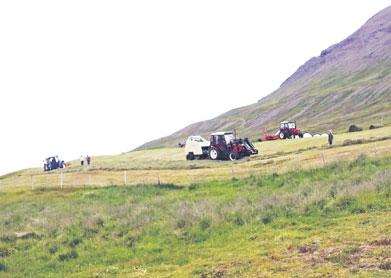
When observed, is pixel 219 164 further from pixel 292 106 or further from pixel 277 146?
pixel 292 106

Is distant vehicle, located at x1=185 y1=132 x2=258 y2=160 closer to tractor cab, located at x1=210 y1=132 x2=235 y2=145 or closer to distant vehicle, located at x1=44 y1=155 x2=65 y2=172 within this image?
tractor cab, located at x1=210 y1=132 x2=235 y2=145

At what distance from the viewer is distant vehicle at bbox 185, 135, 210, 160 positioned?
5959 centimetres

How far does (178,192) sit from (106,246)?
42.7ft

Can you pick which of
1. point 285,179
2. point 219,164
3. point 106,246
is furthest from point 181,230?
point 219,164

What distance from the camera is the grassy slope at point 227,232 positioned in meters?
16.3

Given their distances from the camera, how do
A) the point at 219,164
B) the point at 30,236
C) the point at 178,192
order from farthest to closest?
the point at 219,164, the point at 178,192, the point at 30,236

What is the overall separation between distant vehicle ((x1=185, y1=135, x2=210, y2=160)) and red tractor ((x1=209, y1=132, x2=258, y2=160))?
8.37 ft

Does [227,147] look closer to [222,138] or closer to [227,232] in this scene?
[222,138]

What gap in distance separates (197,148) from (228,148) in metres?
5.41

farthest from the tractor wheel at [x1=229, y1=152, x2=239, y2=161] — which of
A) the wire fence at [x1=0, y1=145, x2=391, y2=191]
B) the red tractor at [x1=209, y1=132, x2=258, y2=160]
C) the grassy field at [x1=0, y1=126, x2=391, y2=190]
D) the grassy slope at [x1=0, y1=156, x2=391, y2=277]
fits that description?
the grassy slope at [x1=0, y1=156, x2=391, y2=277]

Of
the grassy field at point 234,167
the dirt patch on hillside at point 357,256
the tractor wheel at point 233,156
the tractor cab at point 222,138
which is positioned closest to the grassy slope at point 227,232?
the dirt patch on hillside at point 357,256

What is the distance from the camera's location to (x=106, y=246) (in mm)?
23094

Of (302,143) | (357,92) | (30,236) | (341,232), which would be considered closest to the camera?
(341,232)

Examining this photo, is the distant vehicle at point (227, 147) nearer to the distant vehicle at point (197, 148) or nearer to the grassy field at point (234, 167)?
the distant vehicle at point (197, 148)
